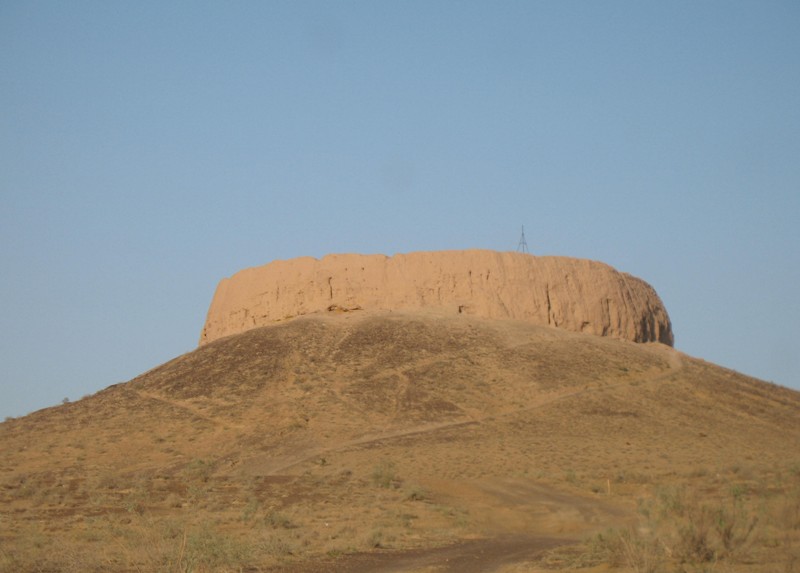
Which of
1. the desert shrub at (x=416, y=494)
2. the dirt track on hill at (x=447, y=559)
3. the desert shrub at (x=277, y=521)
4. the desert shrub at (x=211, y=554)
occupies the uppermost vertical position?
the desert shrub at (x=416, y=494)

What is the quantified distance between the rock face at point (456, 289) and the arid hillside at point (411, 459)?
970 millimetres

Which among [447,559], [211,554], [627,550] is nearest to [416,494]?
[447,559]

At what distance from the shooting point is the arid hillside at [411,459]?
46.8 ft

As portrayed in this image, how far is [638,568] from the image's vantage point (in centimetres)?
1117

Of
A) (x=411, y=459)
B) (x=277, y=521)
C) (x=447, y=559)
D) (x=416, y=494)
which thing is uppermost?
(x=411, y=459)

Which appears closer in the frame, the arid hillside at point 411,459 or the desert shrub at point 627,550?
the desert shrub at point 627,550

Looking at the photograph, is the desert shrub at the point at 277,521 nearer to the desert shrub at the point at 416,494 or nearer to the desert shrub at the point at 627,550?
the desert shrub at the point at 416,494

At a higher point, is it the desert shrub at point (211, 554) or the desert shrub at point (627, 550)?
the desert shrub at point (211, 554)

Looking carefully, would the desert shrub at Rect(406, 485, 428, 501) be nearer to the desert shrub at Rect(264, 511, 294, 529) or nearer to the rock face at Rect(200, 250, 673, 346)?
the desert shrub at Rect(264, 511, 294, 529)

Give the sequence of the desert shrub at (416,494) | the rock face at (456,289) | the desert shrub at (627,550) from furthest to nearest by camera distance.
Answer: the rock face at (456,289) → the desert shrub at (416,494) → the desert shrub at (627,550)

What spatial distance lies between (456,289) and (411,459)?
49.4 feet

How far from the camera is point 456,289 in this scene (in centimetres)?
4541

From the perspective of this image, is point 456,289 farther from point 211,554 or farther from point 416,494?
point 211,554

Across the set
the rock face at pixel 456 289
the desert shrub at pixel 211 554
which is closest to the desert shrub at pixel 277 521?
the desert shrub at pixel 211 554
